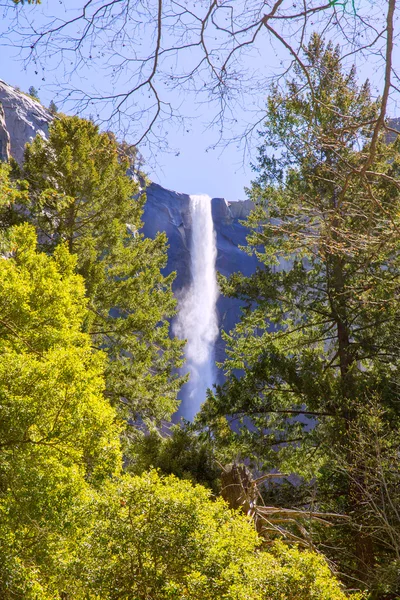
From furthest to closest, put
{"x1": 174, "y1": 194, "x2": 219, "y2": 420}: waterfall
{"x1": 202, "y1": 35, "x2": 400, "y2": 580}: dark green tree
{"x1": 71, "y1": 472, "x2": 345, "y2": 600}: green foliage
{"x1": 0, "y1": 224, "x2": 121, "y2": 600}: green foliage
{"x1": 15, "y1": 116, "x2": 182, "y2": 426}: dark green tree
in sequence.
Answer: {"x1": 174, "y1": 194, "x2": 219, "y2": 420}: waterfall, {"x1": 15, "y1": 116, "x2": 182, "y2": 426}: dark green tree, {"x1": 202, "y1": 35, "x2": 400, "y2": 580}: dark green tree, {"x1": 0, "y1": 224, "x2": 121, "y2": 600}: green foliage, {"x1": 71, "y1": 472, "x2": 345, "y2": 600}: green foliage

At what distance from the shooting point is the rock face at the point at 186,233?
39.1m

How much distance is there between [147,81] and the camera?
8.42ft

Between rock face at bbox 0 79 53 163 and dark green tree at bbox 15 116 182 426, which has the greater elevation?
rock face at bbox 0 79 53 163

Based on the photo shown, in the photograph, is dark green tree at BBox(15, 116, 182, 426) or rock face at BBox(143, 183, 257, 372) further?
rock face at BBox(143, 183, 257, 372)

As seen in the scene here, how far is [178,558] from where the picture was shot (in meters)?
3.41

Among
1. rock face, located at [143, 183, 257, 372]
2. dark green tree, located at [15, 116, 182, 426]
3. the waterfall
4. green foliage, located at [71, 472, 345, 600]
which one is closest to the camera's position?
green foliage, located at [71, 472, 345, 600]

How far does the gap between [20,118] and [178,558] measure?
38.5 meters

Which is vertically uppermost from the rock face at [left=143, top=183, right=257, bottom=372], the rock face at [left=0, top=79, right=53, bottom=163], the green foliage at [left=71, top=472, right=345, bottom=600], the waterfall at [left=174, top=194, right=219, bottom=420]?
the rock face at [left=0, top=79, right=53, bottom=163]

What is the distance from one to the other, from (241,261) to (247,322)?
32060 millimetres

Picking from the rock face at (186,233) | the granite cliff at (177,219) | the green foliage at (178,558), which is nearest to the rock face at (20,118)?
the granite cliff at (177,219)

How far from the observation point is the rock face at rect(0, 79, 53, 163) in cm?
3516

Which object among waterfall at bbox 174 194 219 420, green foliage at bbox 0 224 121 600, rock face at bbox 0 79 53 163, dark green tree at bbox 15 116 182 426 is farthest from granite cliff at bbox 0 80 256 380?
green foliage at bbox 0 224 121 600

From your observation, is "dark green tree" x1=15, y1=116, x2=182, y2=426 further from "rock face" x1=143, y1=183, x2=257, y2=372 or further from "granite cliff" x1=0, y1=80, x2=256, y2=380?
"rock face" x1=143, y1=183, x2=257, y2=372

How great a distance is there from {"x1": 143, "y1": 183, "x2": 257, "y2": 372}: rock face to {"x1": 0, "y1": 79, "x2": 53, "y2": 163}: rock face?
33.0 feet
